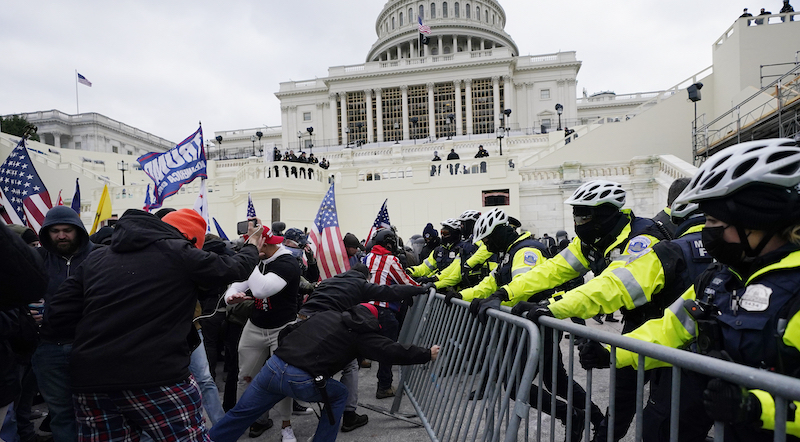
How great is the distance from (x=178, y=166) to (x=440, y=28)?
7064 cm

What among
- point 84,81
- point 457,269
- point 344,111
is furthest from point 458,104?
point 457,269

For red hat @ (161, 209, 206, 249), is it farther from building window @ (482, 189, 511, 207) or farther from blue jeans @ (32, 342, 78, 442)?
building window @ (482, 189, 511, 207)

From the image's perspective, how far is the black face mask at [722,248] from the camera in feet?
6.00

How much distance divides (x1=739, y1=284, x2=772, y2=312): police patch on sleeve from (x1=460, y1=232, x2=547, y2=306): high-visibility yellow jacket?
2.29 metres

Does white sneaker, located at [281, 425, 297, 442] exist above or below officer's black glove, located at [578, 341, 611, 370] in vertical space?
below

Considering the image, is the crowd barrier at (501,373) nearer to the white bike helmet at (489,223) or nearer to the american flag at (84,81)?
the white bike helmet at (489,223)

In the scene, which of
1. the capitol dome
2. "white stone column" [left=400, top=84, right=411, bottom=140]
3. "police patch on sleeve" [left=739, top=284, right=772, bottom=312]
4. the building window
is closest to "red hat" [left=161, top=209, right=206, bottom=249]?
"police patch on sleeve" [left=739, top=284, right=772, bottom=312]

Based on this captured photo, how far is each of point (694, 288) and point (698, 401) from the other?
0.48m

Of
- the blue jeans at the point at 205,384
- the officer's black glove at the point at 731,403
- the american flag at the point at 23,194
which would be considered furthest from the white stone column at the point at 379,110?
the officer's black glove at the point at 731,403

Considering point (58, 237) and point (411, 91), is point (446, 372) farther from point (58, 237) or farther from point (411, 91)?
point (411, 91)

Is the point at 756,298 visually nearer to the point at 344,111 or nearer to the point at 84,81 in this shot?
the point at 344,111

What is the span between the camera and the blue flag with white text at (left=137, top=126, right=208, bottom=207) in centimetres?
830

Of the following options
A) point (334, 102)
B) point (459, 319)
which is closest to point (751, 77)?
point (459, 319)

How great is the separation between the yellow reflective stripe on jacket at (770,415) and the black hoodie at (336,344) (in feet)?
7.82
